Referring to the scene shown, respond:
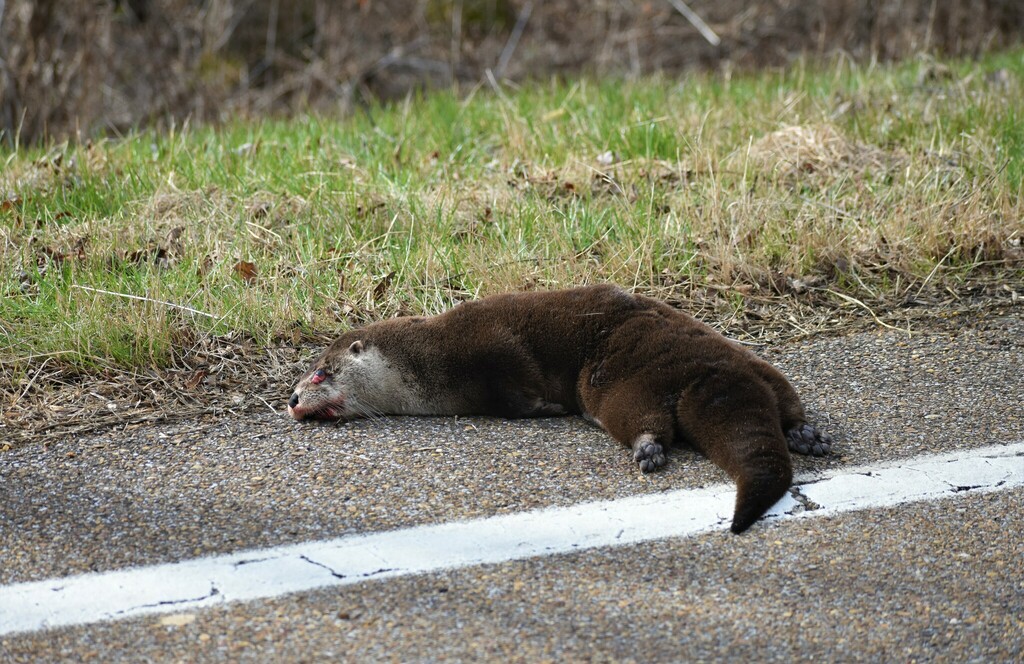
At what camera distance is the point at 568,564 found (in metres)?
3.52

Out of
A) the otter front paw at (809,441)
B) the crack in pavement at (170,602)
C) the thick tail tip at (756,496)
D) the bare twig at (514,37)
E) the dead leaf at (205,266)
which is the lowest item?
the bare twig at (514,37)

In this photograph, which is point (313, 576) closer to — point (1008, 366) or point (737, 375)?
point (737, 375)

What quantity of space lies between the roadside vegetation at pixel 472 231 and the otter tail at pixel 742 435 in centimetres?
141

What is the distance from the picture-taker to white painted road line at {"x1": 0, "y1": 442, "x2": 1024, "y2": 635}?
132 inches

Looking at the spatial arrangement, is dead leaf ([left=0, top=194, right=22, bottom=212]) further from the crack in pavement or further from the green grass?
the crack in pavement

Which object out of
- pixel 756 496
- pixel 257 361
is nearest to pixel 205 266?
pixel 257 361

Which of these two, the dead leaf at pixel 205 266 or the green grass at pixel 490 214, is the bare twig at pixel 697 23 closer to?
the green grass at pixel 490 214

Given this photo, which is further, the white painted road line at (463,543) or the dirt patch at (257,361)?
the dirt patch at (257,361)

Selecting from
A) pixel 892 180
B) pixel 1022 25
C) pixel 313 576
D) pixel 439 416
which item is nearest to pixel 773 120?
pixel 892 180

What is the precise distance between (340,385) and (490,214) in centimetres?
235

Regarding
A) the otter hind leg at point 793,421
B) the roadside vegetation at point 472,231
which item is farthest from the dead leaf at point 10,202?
the otter hind leg at point 793,421

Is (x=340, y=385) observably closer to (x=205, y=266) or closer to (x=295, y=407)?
(x=295, y=407)

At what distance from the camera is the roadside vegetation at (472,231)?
5.37 meters

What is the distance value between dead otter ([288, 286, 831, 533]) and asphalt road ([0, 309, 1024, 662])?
103 mm
